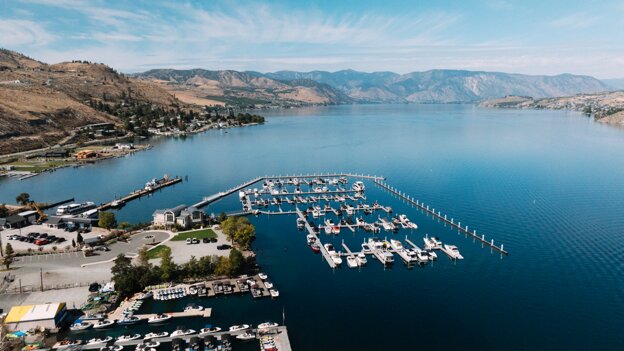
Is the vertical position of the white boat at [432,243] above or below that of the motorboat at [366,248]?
above

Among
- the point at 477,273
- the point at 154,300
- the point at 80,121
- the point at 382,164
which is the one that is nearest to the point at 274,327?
the point at 154,300

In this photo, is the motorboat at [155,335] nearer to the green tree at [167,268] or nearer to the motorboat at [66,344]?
the motorboat at [66,344]

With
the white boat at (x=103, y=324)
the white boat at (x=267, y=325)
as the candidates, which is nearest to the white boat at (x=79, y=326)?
the white boat at (x=103, y=324)

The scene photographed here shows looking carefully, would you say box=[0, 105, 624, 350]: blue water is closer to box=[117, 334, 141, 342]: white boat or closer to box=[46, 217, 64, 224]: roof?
box=[117, 334, 141, 342]: white boat

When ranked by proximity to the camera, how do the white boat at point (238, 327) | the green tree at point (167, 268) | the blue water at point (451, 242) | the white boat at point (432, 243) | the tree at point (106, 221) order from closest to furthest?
the white boat at point (238, 327), the blue water at point (451, 242), the green tree at point (167, 268), the white boat at point (432, 243), the tree at point (106, 221)

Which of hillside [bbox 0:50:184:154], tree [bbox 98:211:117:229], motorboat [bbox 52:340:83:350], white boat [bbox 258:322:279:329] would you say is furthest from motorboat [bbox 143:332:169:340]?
hillside [bbox 0:50:184:154]

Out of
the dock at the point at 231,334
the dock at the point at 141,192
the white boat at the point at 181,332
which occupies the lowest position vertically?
the dock at the point at 231,334
